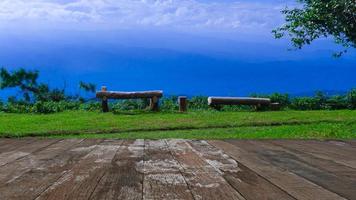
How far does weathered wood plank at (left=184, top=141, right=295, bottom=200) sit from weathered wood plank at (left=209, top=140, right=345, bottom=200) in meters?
0.04

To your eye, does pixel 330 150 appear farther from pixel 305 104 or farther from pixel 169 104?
pixel 305 104

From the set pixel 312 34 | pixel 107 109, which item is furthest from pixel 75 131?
pixel 312 34

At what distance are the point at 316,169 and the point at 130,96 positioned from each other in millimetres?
13945

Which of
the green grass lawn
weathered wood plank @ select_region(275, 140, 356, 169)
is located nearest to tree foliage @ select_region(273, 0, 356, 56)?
the green grass lawn

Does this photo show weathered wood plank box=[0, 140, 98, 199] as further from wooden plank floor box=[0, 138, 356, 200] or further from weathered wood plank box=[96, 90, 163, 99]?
weathered wood plank box=[96, 90, 163, 99]

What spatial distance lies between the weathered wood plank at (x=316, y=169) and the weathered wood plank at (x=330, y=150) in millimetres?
99

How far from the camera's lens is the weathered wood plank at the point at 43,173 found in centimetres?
202

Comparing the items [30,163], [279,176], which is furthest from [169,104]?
[279,176]

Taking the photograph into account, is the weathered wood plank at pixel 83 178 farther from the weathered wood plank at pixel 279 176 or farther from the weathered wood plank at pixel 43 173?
the weathered wood plank at pixel 279 176

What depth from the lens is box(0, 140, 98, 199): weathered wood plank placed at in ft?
6.62

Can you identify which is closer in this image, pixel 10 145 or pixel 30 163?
pixel 30 163

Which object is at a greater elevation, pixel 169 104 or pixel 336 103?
pixel 169 104

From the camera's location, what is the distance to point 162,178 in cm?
228

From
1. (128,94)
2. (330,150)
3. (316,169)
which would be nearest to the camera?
(316,169)
